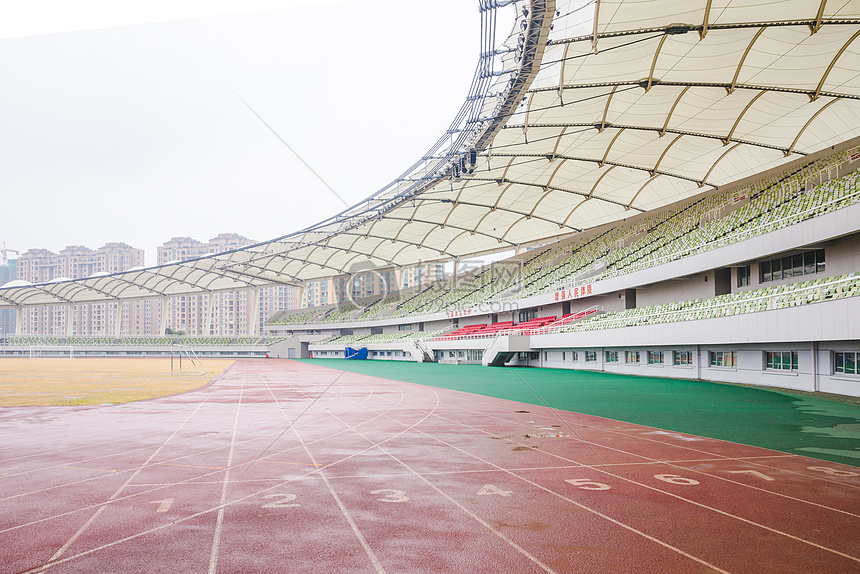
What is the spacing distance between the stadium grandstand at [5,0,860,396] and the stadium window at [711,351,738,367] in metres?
0.10

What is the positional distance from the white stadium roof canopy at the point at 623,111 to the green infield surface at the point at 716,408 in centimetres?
1249

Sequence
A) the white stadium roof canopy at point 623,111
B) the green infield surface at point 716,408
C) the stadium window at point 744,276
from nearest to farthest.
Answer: the green infield surface at point 716,408, the white stadium roof canopy at point 623,111, the stadium window at point 744,276

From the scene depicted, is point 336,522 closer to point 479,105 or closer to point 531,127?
point 479,105

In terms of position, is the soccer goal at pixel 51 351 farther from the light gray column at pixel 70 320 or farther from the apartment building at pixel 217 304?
the apartment building at pixel 217 304

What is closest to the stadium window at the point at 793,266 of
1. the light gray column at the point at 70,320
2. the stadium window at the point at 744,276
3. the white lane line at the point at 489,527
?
the stadium window at the point at 744,276

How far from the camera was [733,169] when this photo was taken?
33188mm

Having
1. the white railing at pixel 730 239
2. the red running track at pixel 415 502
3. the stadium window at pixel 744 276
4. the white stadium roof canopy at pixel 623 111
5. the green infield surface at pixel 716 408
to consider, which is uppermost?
the white stadium roof canopy at pixel 623 111

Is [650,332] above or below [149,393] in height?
above

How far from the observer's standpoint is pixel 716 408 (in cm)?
1697

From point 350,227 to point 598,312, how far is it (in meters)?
21.5

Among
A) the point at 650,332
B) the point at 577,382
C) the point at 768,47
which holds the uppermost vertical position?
the point at 768,47

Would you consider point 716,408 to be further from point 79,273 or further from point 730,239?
point 79,273

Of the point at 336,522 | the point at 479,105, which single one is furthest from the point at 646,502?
the point at 479,105

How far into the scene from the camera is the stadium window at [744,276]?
27.4m
